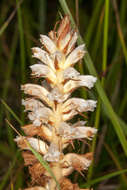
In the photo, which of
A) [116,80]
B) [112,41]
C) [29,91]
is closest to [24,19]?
[112,41]

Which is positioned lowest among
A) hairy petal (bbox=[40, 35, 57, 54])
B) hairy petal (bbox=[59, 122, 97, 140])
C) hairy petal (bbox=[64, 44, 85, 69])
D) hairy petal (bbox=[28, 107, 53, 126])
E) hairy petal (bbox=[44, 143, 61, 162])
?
hairy petal (bbox=[44, 143, 61, 162])

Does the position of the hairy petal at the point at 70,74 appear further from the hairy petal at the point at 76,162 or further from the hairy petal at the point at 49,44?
the hairy petal at the point at 76,162

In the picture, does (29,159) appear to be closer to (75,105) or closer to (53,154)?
(53,154)

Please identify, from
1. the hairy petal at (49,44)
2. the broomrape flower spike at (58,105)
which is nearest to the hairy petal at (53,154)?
the broomrape flower spike at (58,105)

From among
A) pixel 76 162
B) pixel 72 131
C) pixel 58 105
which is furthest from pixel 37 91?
pixel 76 162

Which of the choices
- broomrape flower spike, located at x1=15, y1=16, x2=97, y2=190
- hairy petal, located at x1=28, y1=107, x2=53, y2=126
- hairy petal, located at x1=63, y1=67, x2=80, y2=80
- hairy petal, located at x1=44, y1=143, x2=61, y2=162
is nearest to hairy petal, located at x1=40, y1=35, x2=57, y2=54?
broomrape flower spike, located at x1=15, y1=16, x2=97, y2=190

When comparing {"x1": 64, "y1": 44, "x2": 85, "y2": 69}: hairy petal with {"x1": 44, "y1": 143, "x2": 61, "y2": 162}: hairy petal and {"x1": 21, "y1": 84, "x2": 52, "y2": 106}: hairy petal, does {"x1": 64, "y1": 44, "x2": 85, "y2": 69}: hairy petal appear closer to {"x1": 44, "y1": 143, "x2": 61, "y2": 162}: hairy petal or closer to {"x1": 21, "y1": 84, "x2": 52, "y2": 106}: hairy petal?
{"x1": 21, "y1": 84, "x2": 52, "y2": 106}: hairy petal
